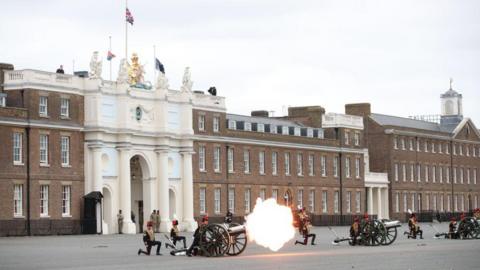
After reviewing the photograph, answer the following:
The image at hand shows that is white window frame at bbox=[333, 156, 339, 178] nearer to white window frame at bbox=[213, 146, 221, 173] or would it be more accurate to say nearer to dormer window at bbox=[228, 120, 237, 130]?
dormer window at bbox=[228, 120, 237, 130]

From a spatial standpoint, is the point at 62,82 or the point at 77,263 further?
the point at 62,82

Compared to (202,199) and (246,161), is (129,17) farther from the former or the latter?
(246,161)

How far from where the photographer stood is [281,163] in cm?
9975

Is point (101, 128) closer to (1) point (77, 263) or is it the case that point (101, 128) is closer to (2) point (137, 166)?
(2) point (137, 166)

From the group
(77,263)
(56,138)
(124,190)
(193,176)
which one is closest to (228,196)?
(193,176)

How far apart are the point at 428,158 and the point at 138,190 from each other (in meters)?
49.0

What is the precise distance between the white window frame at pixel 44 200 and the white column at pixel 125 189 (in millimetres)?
6318

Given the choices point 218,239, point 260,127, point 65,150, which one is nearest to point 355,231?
point 218,239

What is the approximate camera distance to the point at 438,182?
421 feet

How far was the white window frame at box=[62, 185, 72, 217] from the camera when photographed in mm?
74562

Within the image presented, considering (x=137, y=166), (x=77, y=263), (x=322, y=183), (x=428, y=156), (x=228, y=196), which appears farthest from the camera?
(x=428, y=156)

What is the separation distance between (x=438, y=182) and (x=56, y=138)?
6292 centimetres

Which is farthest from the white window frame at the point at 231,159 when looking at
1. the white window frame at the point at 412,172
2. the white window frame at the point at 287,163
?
the white window frame at the point at 412,172

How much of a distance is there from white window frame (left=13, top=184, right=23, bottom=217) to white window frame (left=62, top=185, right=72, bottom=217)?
146 inches
